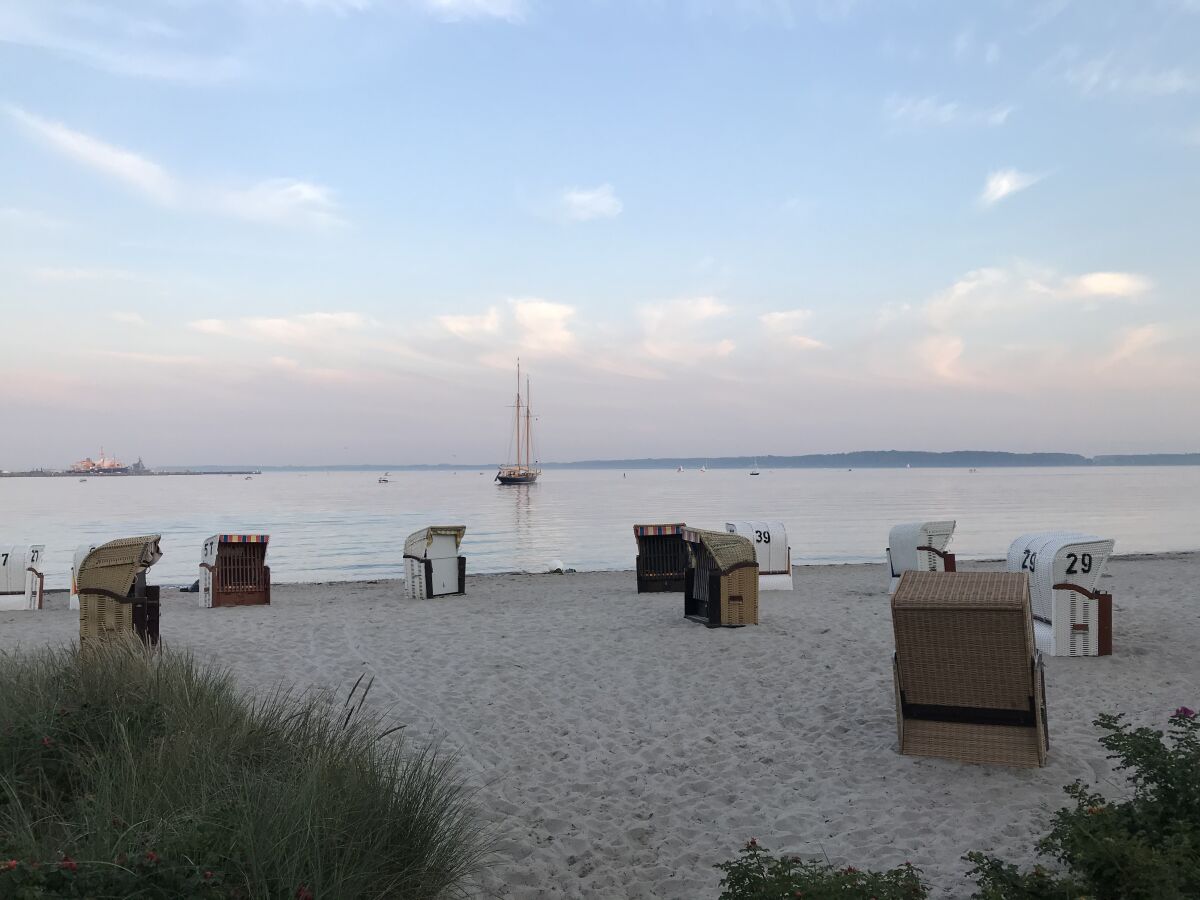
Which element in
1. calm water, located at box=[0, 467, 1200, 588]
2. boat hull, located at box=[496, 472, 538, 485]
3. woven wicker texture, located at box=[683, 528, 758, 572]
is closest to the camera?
woven wicker texture, located at box=[683, 528, 758, 572]

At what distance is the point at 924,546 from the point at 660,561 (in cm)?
483

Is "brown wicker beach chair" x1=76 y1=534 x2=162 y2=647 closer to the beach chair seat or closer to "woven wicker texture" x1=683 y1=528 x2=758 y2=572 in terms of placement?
the beach chair seat

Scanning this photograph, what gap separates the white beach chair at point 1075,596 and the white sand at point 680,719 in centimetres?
28

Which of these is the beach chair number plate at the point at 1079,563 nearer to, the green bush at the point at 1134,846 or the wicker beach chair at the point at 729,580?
the wicker beach chair at the point at 729,580

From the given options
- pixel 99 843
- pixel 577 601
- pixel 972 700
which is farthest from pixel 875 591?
pixel 99 843

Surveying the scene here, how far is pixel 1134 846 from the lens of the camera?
3.41 meters

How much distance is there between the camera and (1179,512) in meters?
50.4

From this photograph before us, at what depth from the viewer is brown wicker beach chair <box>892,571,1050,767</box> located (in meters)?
5.83

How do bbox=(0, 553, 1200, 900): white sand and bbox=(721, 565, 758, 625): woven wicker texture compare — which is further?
bbox=(721, 565, 758, 625): woven wicker texture

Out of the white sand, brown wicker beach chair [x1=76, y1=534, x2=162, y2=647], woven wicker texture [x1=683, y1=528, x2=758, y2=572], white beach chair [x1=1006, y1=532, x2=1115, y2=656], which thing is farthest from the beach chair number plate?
brown wicker beach chair [x1=76, y1=534, x2=162, y2=647]

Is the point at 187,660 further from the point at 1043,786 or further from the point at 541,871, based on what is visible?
the point at 1043,786

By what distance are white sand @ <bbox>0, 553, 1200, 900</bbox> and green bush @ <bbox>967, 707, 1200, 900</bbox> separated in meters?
0.68

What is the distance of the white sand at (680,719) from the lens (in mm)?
4898

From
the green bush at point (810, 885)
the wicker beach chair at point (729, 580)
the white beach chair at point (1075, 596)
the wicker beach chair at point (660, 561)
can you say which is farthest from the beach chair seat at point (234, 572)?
the green bush at point (810, 885)
